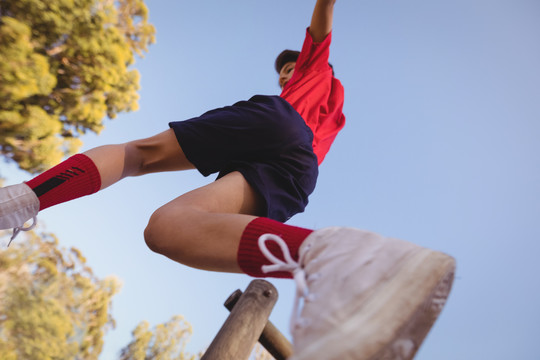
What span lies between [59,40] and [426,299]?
6.17 meters

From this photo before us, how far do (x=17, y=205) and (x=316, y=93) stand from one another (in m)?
0.99

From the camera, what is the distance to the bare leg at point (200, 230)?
63 cm

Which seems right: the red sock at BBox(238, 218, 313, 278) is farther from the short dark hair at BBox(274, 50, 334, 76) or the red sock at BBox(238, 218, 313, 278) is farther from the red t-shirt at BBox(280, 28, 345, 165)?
the short dark hair at BBox(274, 50, 334, 76)

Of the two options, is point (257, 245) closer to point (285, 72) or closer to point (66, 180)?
point (66, 180)

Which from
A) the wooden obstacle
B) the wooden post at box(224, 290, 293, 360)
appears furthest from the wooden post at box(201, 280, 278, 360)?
the wooden post at box(224, 290, 293, 360)

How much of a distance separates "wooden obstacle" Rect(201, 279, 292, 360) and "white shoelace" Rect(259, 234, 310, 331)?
0.70m

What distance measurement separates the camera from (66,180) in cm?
95

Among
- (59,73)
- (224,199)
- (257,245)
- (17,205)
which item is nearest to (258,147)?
(224,199)

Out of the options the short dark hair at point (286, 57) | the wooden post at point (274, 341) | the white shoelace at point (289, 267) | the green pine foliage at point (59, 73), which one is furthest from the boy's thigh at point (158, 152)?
the green pine foliage at point (59, 73)

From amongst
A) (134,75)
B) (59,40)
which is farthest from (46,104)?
(134,75)

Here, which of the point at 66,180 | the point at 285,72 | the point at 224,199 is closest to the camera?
the point at 224,199

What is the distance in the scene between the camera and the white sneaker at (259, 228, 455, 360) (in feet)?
1.39

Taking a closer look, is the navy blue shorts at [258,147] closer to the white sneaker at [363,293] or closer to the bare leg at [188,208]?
the bare leg at [188,208]

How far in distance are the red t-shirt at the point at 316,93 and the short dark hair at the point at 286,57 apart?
49 cm
